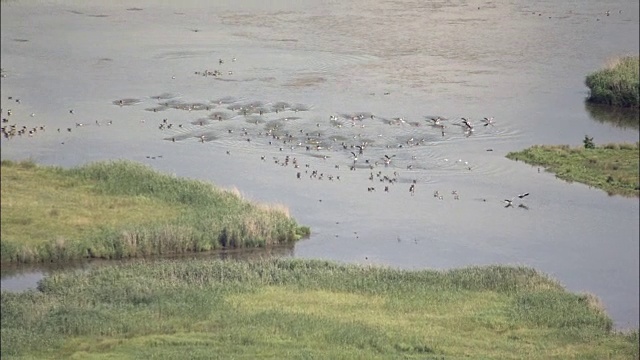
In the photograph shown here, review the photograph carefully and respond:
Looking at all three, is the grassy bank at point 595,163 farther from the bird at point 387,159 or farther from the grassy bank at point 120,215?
the grassy bank at point 120,215

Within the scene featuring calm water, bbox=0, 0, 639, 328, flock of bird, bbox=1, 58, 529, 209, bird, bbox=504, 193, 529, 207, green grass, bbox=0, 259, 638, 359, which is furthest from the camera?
flock of bird, bbox=1, 58, 529, 209

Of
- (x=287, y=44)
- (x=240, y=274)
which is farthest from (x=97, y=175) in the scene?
(x=287, y=44)

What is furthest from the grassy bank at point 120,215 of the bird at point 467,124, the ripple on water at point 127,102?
the bird at point 467,124

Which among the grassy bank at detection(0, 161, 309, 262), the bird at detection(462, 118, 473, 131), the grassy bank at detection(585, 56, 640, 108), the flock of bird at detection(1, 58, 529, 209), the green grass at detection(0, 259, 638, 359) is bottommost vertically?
the green grass at detection(0, 259, 638, 359)

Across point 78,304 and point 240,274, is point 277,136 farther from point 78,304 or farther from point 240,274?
point 78,304

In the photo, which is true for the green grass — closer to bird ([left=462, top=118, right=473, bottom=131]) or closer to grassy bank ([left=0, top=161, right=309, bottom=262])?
grassy bank ([left=0, top=161, right=309, bottom=262])

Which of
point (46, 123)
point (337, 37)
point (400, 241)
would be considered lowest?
point (400, 241)

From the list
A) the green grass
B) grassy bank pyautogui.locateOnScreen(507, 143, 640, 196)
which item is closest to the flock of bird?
grassy bank pyautogui.locateOnScreen(507, 143, 640, 196)
